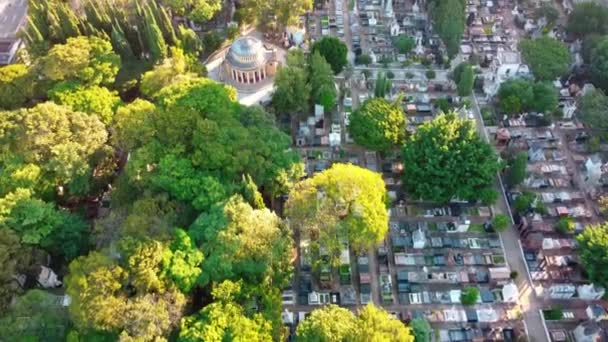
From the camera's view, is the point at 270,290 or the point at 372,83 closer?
the point at 270,290

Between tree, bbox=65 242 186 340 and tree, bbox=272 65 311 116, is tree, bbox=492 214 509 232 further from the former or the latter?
tree, bbox=65 242 186 340

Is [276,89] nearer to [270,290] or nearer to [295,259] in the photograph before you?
[295,259]

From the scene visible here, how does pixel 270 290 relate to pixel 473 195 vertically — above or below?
below

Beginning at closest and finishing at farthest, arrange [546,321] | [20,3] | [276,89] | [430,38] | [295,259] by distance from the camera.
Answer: [546,321] < [295,259] < [276,89] < [430,38] < [20,3]

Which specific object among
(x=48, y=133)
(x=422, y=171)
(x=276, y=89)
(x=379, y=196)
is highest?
(x=276, y=89)

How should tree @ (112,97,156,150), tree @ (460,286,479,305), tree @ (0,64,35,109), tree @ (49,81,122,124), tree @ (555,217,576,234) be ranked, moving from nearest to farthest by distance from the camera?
tree @ (460,286,479,305)
tree @ (112,97,156,150)
tree @ (555,217,576,234)
tree @ (49,81,122,124)
tree @ (0,64,35,109)

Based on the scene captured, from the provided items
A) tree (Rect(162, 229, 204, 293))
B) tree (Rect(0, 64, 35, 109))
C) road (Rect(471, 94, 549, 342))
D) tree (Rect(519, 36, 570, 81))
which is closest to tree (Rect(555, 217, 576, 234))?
road (Rect(471, 94, 549, 342))

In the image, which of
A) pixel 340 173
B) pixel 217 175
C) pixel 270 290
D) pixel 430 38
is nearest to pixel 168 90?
pixel 217 175
